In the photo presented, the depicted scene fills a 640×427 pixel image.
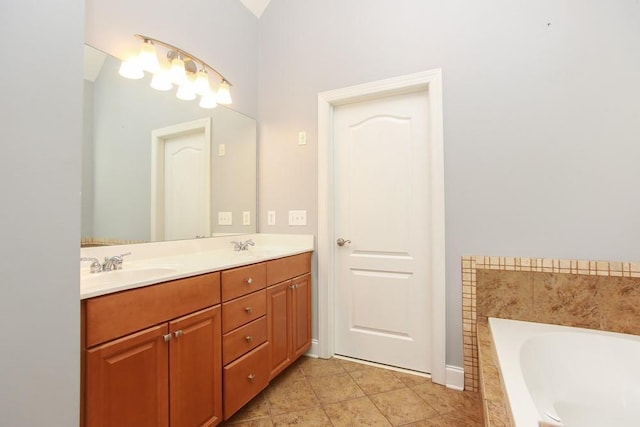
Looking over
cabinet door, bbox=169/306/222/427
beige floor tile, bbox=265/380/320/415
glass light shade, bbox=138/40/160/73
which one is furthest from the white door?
glass light shade, bbox=138/40/160/73

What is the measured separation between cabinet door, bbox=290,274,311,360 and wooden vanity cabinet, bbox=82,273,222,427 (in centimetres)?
69

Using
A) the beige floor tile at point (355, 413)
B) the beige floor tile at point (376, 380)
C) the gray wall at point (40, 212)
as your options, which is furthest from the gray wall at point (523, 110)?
the gray wall at point (40, 212)

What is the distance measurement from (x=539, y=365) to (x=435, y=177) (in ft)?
3.71

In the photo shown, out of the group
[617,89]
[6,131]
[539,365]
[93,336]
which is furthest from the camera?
[617,89]

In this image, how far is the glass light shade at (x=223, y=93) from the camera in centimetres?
206

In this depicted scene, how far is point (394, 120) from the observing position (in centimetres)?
209

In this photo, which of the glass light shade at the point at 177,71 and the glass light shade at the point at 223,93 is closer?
the glass light shade at the point at 177,71

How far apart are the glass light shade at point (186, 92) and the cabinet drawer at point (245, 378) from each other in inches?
64.2

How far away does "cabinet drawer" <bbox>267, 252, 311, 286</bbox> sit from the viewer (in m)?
1.78

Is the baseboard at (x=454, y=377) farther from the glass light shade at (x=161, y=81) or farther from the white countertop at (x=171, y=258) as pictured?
the glass light shade at (x=161, y=81)

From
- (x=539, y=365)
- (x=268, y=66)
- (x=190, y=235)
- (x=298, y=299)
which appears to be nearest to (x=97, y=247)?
(x=190, y=235)

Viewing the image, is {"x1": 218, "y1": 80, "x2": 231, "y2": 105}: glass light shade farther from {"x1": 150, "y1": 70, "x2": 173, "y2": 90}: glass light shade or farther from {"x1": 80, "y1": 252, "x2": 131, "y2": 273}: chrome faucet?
{"x1": 80, "y1": 252, "x2": 131, "y2": 273}: chrome faucet

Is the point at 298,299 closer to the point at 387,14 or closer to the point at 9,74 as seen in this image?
the point at 9,74

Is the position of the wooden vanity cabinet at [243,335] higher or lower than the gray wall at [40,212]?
lower
